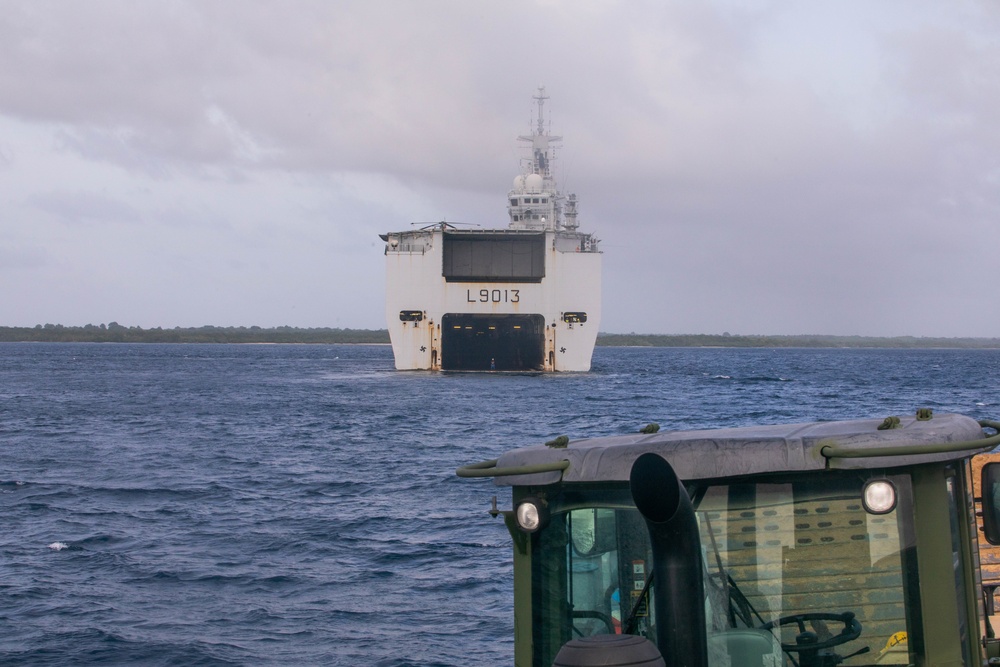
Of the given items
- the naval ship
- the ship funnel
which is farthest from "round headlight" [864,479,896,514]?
the naval ship

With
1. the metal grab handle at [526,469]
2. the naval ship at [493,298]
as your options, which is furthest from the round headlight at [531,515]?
the naval ship at [493,298]

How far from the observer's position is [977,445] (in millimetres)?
3396

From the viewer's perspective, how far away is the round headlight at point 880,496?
11.2ft

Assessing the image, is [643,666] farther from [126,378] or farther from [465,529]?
[126,378]

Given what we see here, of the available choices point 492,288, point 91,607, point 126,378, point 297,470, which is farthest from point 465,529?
point 126,378

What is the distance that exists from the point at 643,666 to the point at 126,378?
72503 millimetres

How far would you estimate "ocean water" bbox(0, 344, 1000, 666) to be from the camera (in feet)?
38.6

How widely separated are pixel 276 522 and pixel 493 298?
38.8m

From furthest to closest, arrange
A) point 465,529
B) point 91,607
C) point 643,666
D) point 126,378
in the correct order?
point 126,378
point 465,529
point 91,607
point 643,666

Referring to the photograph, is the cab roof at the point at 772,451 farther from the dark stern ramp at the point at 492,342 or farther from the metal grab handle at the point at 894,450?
the dark stern ramp at the point at 492,342

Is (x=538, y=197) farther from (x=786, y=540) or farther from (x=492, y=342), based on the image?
(x=786, y=540)

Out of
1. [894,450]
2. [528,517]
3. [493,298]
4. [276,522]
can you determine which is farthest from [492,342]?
[894,450]

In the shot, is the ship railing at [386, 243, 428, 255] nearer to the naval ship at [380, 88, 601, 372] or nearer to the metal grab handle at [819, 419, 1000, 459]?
the naval ship at [380, 88, 601, 372]

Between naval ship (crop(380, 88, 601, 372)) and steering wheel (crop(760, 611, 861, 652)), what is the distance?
5276cm
